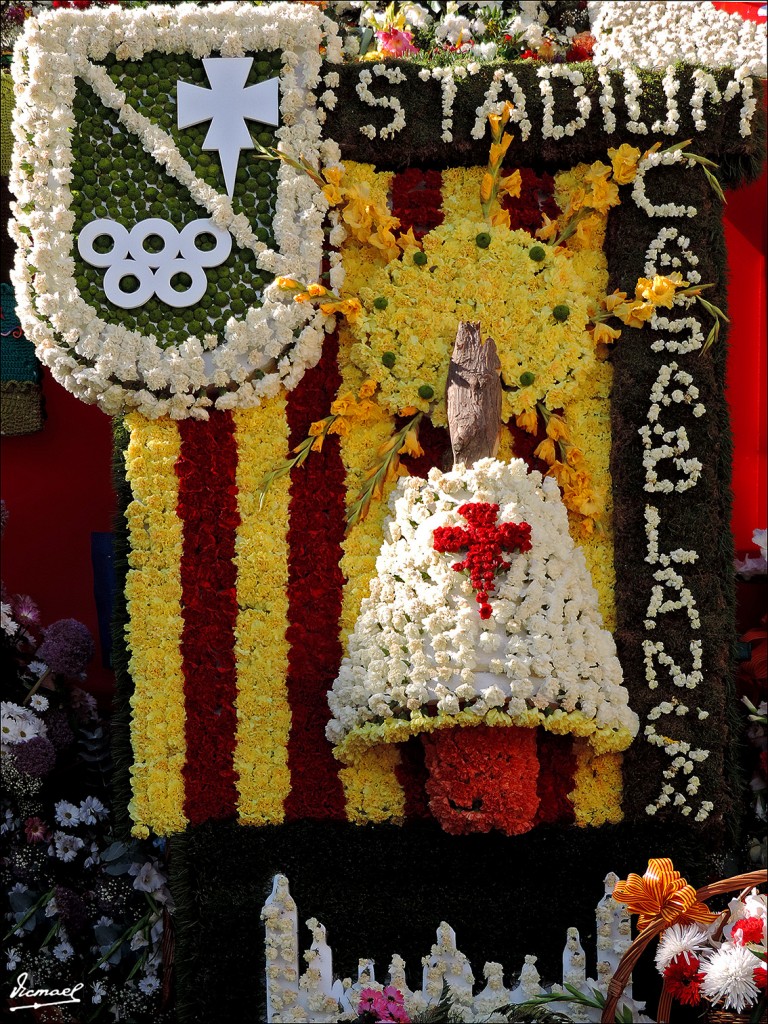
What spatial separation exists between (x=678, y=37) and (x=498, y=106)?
2.46ft

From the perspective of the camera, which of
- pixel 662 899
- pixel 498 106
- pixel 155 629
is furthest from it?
pixel 498 106

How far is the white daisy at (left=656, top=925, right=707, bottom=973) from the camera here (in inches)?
131

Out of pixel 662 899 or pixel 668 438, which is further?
pixel 668 438

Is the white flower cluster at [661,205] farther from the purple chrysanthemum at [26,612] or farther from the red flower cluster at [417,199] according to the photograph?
the purple chrysanthemum at [26,612]

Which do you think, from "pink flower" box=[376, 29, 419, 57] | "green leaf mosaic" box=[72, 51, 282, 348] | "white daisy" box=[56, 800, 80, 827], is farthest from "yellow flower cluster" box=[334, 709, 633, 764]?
"pink flower" box=[376, 29, 419, 57]

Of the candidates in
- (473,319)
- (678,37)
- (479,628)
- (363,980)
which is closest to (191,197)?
(473,319)

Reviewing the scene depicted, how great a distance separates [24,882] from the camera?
14.2 ft

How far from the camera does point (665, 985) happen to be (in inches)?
132

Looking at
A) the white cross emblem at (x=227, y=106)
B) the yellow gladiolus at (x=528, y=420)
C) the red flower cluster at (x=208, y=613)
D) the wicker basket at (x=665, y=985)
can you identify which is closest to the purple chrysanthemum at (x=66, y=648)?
the red flower cluster at (x=208, y=613)

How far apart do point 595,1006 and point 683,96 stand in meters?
2.93

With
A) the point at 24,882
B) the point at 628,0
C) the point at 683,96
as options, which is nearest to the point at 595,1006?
the point at 24,882

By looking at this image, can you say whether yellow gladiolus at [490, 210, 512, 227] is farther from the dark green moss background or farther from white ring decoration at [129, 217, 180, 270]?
white ring decoration at [129, 217, 180, 270]

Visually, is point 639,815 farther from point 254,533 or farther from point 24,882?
point 24,882

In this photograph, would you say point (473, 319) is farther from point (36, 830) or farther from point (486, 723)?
point (36, 830)
